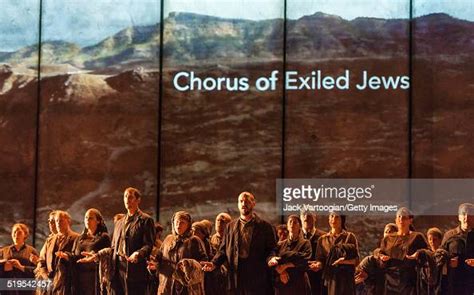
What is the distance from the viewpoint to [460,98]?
47.6ft

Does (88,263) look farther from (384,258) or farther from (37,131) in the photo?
(384,258)

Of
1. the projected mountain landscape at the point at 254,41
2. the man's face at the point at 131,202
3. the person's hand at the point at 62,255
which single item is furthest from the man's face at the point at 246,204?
the person's hand at the point at 62,255

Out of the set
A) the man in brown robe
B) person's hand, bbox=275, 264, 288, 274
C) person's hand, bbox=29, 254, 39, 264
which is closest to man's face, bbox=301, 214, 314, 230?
person's hand, bbox=275, 264, 288, 274

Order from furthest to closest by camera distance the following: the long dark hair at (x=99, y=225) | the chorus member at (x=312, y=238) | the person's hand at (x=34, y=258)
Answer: the person's hand at (x=34, y=258) < the long dark hair at (x=99, y=225) < the chorus member at (x=312, y=238)

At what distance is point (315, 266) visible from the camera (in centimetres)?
1372

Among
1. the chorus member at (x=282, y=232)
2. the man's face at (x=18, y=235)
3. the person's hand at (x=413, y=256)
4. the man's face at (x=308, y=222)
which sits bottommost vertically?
the person's hand at (x=413, y=256)

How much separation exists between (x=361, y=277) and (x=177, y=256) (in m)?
2.09

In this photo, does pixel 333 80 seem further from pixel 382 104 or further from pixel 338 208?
pixel 338 208

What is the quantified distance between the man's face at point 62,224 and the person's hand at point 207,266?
1.82 m

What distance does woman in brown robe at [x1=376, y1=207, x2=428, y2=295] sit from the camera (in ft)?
A: 45.2

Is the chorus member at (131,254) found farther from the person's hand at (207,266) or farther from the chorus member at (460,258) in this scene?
the chorus member at (460,258)

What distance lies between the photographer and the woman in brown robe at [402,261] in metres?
13.8

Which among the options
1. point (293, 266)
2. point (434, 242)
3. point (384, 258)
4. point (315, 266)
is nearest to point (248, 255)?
point (293, 266)

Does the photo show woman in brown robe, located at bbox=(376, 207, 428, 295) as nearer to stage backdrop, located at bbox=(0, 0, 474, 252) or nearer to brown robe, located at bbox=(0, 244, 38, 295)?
stage backdrop, located at bbox=(0, 0, 474, 252)
